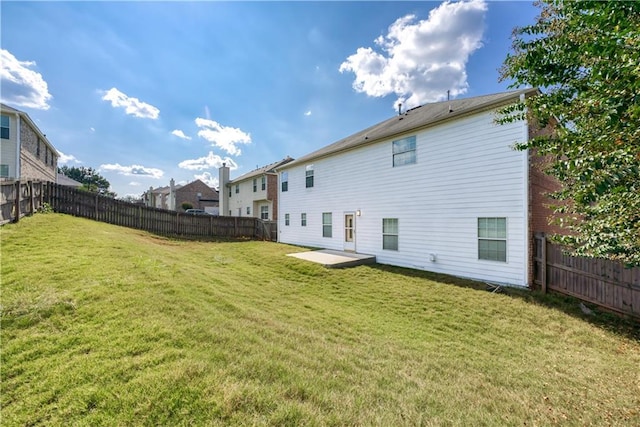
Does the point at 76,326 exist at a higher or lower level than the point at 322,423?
higher

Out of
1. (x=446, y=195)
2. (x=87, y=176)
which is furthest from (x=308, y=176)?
(x=87, y=176)

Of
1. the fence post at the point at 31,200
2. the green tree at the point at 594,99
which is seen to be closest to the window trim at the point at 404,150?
the green tree at the point at 594,99

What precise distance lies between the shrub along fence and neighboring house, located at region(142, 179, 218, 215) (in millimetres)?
20589

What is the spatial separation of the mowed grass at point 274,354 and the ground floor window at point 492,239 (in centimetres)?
157

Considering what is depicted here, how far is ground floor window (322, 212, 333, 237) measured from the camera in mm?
14445

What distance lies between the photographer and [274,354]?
10.7 feet

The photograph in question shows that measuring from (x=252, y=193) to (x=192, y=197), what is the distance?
19.8 metres

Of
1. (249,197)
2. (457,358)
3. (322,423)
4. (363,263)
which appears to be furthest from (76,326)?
(249,197)

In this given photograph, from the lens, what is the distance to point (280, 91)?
1458 centimetres

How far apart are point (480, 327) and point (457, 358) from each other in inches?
74.1

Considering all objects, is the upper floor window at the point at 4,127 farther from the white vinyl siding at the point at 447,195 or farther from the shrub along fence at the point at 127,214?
the white vinyl siding at the point at 447,195

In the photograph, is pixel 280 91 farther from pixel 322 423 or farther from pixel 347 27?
pixel 322 423

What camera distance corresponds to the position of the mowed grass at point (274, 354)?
224 centimetres

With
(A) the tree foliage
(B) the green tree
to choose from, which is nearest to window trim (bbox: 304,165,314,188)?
(B) the green tree
